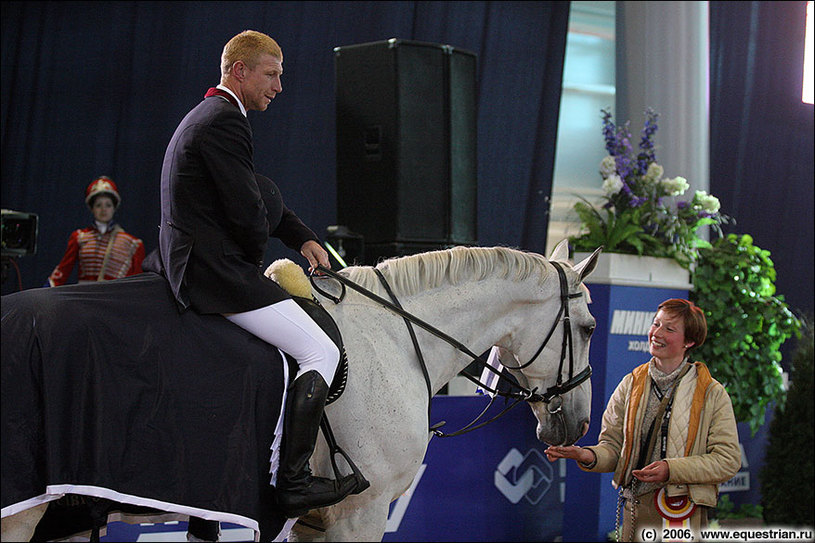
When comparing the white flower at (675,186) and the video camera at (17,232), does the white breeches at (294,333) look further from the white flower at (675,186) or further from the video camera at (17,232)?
the white flower at (675,186)

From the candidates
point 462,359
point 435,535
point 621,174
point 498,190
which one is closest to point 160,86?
point 498,190

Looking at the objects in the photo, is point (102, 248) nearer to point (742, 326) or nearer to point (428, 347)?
point (428, 347)

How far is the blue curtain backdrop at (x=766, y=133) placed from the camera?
26.1ft

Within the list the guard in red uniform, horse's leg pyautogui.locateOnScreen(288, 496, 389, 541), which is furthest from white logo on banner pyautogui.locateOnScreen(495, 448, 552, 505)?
the guard in red uniform

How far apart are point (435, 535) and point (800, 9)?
681 cm

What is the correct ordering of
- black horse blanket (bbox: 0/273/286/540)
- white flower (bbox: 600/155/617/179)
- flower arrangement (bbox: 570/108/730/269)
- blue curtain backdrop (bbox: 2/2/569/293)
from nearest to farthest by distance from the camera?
black horse blanket (bbox: 0/273/286/540), flower arrangement (bbox: 570/108/730/269), white flower (bbox: 600/155/617/179), blue curtain backdrop (bbox: 2/2/569/293)

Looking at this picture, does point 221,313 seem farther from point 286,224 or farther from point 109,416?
point 286,224

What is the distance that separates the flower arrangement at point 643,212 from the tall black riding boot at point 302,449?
297cm

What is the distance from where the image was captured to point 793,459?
499cm

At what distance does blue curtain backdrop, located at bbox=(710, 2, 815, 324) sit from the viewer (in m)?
7.95

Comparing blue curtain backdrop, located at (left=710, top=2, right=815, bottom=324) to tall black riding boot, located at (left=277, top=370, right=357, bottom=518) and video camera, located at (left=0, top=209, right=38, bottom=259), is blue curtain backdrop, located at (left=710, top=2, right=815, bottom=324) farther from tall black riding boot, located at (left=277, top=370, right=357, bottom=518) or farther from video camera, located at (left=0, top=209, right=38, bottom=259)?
tall black riding boot, located at (left=277, top=370, right=357, bottom=518)

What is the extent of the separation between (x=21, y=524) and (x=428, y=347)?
4.14 feet

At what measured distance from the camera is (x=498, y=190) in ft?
23.7

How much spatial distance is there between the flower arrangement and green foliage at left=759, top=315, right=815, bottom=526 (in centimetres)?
109
